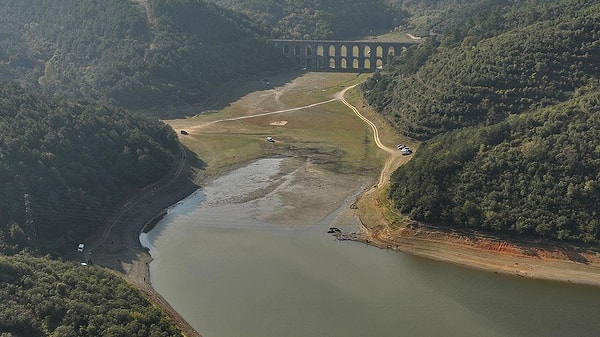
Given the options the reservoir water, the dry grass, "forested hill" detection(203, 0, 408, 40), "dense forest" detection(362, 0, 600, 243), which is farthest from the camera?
"forested hill" detection(203, 0, 408, 40)

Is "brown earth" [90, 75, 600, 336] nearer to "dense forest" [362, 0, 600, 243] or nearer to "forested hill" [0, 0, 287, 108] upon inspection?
"dense forest" [362, 0, 600, 243]

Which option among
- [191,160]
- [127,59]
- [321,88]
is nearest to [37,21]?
[127,59]

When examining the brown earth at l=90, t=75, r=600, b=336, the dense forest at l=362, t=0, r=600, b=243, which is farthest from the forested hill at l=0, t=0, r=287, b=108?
the brown earth at l=90, t=75, r=600, b=336

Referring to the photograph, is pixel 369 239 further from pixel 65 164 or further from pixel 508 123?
pixel 65 164

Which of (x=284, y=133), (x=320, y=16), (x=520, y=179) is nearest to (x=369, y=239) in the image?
(x=520, y=179)

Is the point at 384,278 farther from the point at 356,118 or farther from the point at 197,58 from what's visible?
the point at 197,58

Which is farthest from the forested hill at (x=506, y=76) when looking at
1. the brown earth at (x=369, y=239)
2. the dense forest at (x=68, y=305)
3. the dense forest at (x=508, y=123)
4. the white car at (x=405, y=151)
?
the dense forest at (x=68, y=305)
